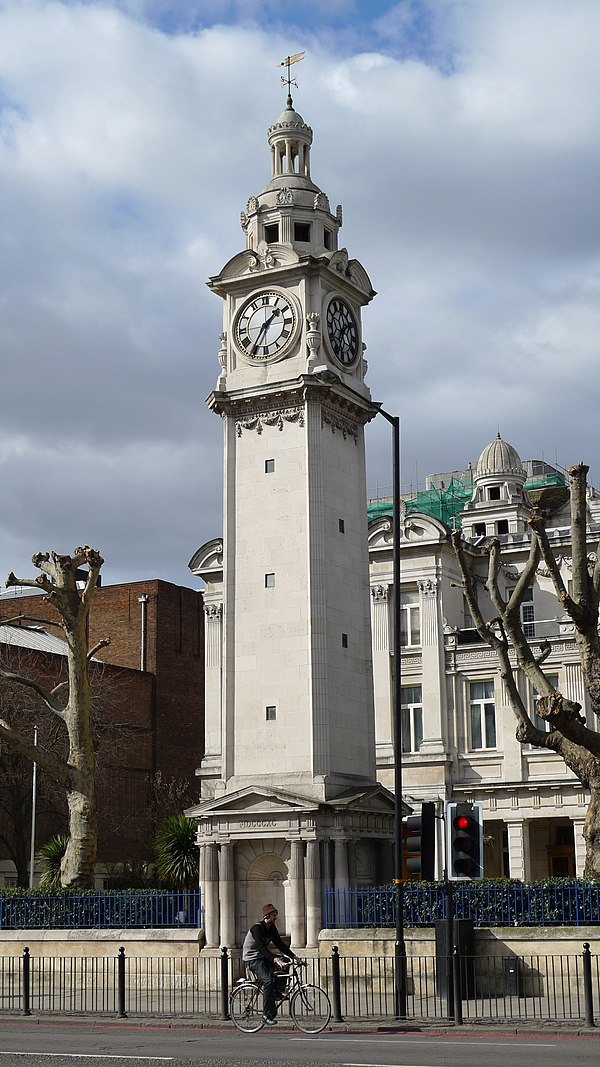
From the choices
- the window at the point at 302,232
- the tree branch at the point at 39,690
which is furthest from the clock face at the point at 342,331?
the tree branch at the point at 39,690

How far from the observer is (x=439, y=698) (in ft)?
184

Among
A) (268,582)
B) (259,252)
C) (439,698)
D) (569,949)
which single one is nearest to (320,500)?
(268,582)

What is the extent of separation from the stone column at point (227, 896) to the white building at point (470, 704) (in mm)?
18733

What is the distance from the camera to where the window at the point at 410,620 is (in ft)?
189

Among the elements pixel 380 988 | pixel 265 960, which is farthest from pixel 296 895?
pixel 265 960

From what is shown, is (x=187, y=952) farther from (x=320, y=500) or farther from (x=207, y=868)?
(x=320, y=500)

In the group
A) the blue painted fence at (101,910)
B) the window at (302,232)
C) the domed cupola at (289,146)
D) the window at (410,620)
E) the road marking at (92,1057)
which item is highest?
the domed cupola at (289,146)

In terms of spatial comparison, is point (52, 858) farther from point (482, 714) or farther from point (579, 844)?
point (579, 844)

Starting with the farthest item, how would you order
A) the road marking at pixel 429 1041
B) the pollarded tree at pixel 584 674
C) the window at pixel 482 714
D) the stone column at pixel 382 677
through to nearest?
the stone column at pixel 382 677 → the window at pixel 482 714 → the pollarded tree at pixel 584 674 → the road marking at pixel 429 1041

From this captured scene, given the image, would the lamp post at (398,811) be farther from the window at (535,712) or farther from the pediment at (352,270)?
the window at (535,712)

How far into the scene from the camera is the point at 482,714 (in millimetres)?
55750

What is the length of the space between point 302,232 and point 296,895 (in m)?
20.8

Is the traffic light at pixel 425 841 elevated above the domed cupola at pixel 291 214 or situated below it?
below

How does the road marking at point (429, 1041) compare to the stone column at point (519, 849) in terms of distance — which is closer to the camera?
the road marking at point (429, 1041)
